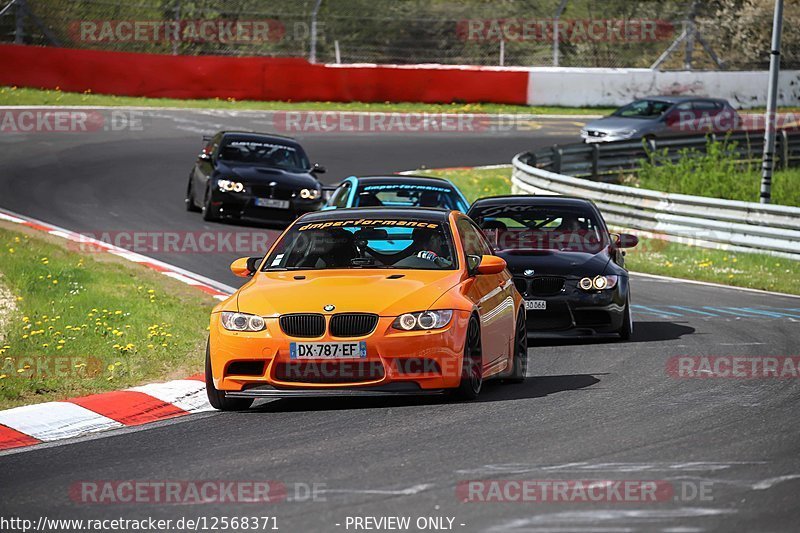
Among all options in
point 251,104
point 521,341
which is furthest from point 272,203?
point 251,104

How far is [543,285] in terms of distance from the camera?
1423cm

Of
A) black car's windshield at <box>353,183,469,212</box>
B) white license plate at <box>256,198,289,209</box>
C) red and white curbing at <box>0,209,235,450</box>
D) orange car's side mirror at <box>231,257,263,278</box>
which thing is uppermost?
orange car's side mirror at <box>231,257,263,278</box>

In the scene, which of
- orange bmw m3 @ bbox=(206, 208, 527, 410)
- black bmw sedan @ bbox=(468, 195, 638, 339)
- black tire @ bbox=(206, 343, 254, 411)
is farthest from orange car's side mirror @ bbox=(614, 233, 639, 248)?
black tire @ bbox=(206, 343, 254, 411)

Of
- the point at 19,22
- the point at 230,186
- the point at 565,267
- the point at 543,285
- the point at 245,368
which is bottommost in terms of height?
the point at 230,186

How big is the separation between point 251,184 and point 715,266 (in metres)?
7.37

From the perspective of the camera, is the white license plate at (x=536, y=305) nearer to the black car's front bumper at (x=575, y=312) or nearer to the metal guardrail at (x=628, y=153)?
the black car's front bumper at (x=575, y=312)

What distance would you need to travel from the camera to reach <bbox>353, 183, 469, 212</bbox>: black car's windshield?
730 inches

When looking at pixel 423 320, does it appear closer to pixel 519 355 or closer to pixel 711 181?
pixel 519 355

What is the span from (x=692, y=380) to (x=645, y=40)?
114ft

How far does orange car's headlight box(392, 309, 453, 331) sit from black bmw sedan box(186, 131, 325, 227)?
1378 cm

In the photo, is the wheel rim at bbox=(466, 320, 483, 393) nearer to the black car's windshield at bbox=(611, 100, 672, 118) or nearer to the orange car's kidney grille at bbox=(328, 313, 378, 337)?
the orange car's kidney grille at bbox=(328, 313, 378, 337)

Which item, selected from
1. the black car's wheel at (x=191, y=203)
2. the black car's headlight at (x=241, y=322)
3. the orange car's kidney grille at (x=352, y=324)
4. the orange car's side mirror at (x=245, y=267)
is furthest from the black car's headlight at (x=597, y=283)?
the black car's wheel at (x=191, y=203)

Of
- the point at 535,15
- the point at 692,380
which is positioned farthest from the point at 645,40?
the point at 692,380

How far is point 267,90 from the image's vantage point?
40.1 metres
